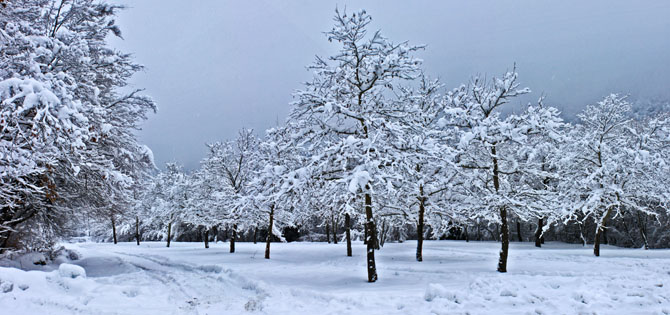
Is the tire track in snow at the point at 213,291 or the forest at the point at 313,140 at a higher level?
the forest at the point at 313,140

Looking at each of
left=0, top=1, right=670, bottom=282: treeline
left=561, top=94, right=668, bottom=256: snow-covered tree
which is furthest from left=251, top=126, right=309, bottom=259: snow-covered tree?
left=561, top=94, right=668, bottom=256: snow-covered tree

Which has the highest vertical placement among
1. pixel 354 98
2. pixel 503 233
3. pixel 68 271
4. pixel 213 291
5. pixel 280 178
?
pixel 354 98

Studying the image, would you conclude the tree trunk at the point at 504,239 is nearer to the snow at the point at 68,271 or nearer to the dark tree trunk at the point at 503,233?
the dark tree trunk at the point at 503,233

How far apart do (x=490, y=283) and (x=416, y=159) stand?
13.6 ft

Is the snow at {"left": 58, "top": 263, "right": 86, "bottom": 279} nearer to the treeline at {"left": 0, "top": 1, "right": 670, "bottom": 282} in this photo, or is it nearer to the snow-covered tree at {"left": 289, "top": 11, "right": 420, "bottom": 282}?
the treeline at {"left": 0, "top": 1, "right": 670, "bottom": 282}

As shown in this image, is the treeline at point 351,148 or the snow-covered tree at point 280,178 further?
the snow-covered tree at point 280,178

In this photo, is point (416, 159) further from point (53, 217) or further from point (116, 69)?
point (53, 217)

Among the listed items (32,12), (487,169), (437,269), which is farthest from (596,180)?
(32,12)

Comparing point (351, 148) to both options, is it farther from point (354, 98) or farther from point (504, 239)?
point (504, 239)

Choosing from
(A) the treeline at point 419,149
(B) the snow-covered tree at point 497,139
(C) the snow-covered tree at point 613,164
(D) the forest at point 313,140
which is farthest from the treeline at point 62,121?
(C) the snow-covered tree at point 613,164

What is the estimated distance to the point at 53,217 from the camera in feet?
46.0

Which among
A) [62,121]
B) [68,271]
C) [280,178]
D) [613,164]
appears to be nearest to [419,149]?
[280,178]

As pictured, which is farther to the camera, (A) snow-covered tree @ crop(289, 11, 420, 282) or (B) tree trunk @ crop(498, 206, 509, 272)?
(B) tree trunk @ crop(498, 206, 509, 272)

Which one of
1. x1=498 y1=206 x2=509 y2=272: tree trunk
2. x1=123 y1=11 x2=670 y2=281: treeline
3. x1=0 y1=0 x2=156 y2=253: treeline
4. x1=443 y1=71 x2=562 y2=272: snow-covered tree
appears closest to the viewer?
x1=0 y1=0 x2=156 y2=253: treeline
